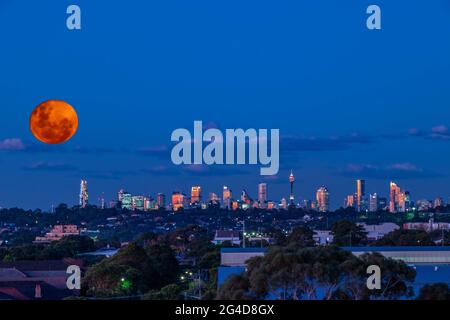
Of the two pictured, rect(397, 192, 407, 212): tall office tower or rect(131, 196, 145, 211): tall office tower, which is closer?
rect(397, 192, 407, 212): tall office tower

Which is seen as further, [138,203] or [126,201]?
[138,203]

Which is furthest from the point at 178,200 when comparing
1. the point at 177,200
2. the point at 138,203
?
the point at 138,203

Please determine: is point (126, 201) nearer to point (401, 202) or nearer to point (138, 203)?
point (138, 203)

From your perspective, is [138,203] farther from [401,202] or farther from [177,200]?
[401,202]

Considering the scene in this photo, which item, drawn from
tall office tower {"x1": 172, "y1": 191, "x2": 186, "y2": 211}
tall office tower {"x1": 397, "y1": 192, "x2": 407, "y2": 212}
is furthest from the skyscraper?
tall office tower {"x1": 397, "y1": 192, "x2": 407, "y2": 212}

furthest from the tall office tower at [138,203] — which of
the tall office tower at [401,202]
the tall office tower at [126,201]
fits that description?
the tall office tower at [401,202]

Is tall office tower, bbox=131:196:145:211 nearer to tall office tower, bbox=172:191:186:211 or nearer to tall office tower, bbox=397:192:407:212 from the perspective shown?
tall office tower, bbox=172:191:186:211

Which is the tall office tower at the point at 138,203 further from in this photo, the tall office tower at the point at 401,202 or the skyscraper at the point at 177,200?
Result: the tall office tower at the point at 401,202

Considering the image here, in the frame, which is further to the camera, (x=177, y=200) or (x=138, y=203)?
(x=138, y=203)

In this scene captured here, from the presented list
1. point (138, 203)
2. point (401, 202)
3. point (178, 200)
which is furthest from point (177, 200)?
point (401, 202)

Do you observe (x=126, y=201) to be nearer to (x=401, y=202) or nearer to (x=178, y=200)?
(x=178, y=200)

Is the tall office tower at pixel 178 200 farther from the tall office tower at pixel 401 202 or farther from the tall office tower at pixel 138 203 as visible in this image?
the tall office tower at pixel 401 202

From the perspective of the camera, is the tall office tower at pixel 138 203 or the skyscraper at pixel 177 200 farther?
the tall office tower at pixel 138 203
